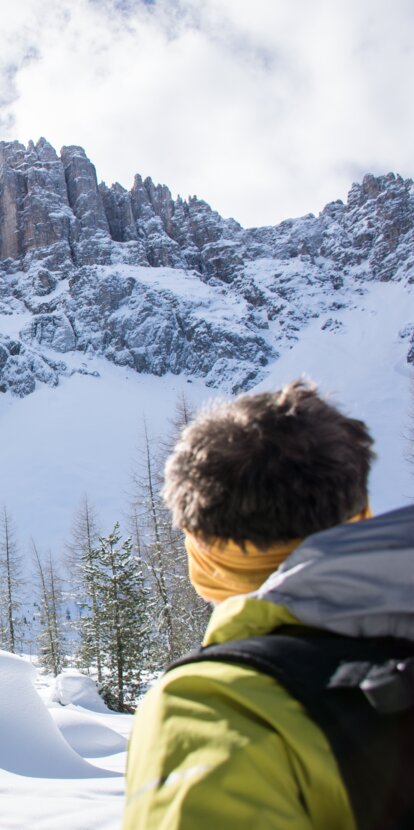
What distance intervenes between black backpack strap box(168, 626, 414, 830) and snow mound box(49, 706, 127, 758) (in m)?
6.78

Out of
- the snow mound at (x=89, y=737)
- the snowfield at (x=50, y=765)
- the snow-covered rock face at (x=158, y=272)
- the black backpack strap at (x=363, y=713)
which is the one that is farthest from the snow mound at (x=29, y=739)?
the snow-covered rock face at (x=158, y=272)

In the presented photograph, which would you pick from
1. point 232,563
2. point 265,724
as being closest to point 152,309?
point 232,563

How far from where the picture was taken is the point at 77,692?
11.2 m

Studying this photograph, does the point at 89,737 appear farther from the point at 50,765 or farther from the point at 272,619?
the point at 272,619

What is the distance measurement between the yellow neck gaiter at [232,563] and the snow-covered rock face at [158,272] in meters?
75.7

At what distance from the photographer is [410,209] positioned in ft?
317

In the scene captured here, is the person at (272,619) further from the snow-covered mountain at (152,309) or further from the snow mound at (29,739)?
the snow-covered mountain at (152,309)

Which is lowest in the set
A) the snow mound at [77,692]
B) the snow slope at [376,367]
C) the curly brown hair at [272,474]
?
the snow mound at [77,692]

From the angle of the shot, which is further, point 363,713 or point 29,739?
point 29,739

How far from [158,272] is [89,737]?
92.9 meters

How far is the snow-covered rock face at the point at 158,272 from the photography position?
84938 millimetres

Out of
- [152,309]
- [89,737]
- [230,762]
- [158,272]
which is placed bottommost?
[89,737]

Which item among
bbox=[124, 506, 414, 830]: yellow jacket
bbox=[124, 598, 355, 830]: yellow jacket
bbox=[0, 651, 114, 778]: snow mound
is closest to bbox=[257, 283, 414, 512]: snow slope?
bbox=[0, 651, 114, 778]: snow mound

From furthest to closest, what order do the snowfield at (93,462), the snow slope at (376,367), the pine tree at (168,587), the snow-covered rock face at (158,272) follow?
the snow-covered rock face at (158,272)
the snow slope at (376,367)
the pine tree at (168,587)
the snowfield at (93,462)
